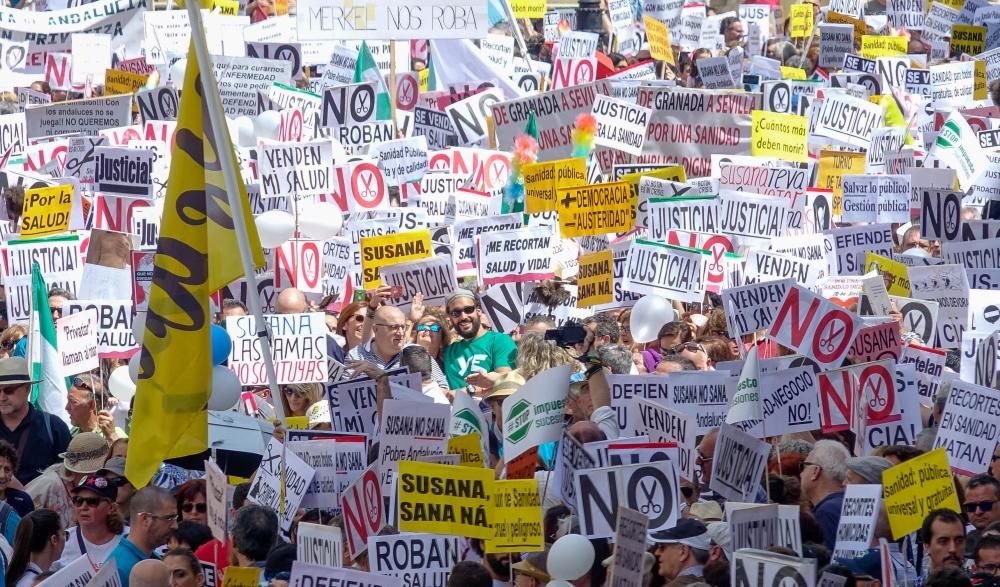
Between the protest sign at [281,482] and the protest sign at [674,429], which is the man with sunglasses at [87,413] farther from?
the protest sign at [674,429]

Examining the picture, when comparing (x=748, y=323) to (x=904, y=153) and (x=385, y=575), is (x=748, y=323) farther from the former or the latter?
(x=904, y=153)

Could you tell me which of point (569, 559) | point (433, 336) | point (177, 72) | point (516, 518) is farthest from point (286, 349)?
point (177, 72)

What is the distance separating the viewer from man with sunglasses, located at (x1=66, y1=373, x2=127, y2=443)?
10.3m

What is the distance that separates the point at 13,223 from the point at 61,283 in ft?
6.34

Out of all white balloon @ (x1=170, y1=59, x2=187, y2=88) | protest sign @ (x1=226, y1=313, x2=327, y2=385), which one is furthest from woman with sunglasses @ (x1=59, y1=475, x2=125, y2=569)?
Result: white balloon @ (x1=170, y1=59, x2=187, y2=88)

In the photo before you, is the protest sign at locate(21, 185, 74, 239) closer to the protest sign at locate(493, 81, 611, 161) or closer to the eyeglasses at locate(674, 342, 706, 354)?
the protest sign at locate(493, 81, 611, 161)

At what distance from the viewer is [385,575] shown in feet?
22.4

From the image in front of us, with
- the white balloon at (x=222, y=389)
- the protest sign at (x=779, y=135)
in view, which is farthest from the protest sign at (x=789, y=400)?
the protest sign at (x=779, y=135)

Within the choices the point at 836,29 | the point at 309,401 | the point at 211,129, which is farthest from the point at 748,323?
the point at 836,29

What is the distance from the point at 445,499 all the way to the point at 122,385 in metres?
4.07

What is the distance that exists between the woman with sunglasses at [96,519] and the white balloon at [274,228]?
559 centimetres

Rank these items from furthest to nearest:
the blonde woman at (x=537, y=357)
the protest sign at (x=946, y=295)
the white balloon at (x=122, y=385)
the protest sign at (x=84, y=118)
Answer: the protest sign at (x=84, y=118), the protest sign at (x=946, y=295), the white balloon at (x=122, y=385), the blonde woman at (x=537, y=357)

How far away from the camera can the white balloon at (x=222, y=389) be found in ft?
28.4

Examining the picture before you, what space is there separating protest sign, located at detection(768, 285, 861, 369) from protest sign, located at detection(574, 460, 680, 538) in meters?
2.81
